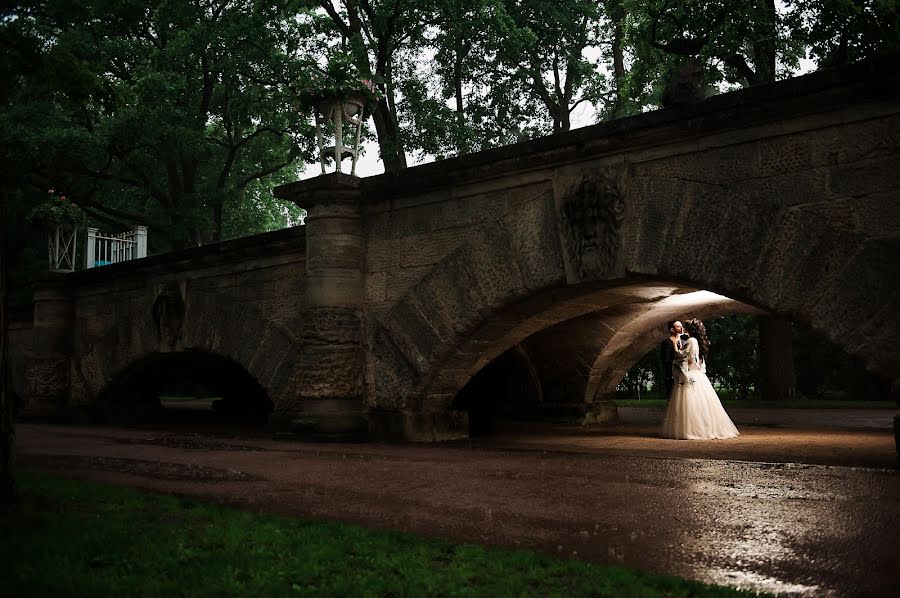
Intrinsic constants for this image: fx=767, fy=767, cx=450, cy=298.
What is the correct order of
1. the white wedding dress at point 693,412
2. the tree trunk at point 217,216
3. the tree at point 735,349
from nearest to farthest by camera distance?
the white wedding dress at point 693,412
the tree trunk at point 217,216
the tree at point 735,349

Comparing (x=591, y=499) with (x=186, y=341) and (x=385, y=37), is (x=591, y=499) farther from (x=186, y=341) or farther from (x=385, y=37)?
(x=385, y=37)

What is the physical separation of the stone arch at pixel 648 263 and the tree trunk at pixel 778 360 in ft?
28.5

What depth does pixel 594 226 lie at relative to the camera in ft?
22.5

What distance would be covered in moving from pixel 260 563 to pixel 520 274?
4.62 m

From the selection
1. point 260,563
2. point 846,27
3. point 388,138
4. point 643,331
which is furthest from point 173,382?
point 846,27

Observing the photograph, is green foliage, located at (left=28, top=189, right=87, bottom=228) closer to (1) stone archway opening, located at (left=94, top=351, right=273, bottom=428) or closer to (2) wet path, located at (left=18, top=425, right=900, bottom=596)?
(1) stone archway opening, located at (left=94, top=351, right=273, bottom=428)

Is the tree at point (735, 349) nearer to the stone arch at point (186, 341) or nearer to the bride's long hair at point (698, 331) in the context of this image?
the bride's long hair at point (698, 331)

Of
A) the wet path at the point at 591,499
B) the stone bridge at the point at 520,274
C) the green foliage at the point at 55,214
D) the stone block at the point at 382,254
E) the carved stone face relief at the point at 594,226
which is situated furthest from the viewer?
the green foliage at the point at 55,214

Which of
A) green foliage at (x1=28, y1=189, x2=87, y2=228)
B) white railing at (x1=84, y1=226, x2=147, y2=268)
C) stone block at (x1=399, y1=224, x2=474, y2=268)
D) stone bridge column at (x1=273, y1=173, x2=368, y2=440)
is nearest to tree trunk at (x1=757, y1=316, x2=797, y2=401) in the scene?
stone block at (x1=399, y1=224, x2=474, y2=268)

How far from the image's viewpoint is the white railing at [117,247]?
47.4ft

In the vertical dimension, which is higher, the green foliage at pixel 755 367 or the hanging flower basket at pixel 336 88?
the hanging flower basket at pixel 336 88

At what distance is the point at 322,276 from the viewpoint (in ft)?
27.6

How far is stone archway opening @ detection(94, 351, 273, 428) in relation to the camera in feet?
39.3

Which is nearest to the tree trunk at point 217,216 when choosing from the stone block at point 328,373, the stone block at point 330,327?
the stone block at point 330,327
